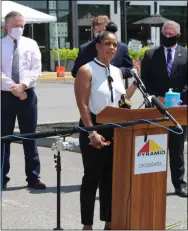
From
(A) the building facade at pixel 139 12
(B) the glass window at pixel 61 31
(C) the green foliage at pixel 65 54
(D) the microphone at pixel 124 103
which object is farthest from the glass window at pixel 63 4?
(D) the microphone at pixel 124 103

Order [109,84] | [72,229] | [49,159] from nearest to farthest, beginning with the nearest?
1. [109,84]
2. [72,229]
3. [49,159]

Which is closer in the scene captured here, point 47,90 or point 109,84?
point 109,84

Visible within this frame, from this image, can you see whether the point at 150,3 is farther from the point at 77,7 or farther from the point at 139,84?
the point at 139,84

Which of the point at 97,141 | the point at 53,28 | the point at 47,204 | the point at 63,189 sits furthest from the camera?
the point at 53,28

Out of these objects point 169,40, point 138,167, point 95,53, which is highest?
point 169,40

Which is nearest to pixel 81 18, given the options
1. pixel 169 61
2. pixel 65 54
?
pixel 65 54

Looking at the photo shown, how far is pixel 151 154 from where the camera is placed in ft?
14.4

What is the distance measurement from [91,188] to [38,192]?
1.92 m

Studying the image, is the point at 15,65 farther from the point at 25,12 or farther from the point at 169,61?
the point at 25,12

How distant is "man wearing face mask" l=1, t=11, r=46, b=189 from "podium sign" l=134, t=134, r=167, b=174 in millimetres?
2452

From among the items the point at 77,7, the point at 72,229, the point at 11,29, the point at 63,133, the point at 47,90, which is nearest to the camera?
the point at 63,133

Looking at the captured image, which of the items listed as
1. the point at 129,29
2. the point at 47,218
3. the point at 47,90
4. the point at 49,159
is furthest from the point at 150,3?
the point at 47,218

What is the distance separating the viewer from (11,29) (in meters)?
6.52

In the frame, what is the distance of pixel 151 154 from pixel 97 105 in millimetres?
737
